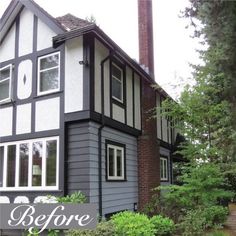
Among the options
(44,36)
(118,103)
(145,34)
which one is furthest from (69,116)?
(145,34)

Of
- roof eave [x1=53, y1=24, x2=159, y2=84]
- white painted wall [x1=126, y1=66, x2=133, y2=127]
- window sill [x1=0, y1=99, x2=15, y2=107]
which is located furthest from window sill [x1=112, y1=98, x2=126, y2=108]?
window sill [x1=0, y1=99, x2=15, y2=107]

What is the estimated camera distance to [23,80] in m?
12.6

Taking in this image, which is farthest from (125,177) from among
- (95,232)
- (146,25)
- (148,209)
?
(146,25)

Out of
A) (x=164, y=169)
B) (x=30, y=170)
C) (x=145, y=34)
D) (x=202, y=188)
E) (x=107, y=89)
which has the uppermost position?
(x=145, y=34)

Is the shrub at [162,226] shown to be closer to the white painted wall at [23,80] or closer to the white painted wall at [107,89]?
the white painted wall at [107,89]

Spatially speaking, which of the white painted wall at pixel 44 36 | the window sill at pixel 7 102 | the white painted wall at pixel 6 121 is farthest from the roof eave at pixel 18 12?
Answer: the white painted wall at pixel 6 121

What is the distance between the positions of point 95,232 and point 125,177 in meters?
4.57

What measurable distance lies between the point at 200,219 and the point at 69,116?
465 centimetres

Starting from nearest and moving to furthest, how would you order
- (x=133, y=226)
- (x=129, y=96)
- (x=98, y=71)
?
(x=133, y=226) < (x=98, y=71) < (x=129, y=96)

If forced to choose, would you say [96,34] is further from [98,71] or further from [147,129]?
[147,129]

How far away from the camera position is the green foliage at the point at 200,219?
965 centimetres

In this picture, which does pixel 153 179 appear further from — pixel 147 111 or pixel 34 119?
pixel 34 119

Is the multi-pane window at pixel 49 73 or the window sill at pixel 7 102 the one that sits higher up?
the multi-pane window at pixel 49 73

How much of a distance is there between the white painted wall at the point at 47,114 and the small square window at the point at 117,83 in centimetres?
208
